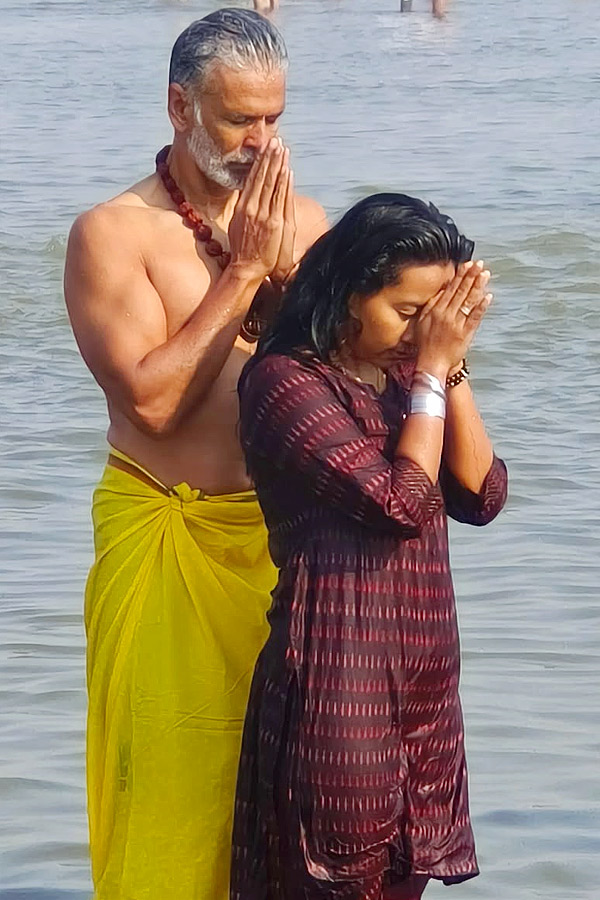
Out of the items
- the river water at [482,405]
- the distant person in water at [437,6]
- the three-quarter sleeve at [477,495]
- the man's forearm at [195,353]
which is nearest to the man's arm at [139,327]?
the man's forearm at [195,353]

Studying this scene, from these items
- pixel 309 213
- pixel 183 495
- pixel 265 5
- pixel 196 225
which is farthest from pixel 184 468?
pixel 265 5

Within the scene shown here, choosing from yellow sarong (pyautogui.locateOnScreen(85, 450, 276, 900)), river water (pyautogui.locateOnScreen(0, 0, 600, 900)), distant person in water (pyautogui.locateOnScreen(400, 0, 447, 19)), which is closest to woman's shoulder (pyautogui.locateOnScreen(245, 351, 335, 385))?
yellow sarong (pyautogui.locateOnScreen(85, 450, 276, 900))

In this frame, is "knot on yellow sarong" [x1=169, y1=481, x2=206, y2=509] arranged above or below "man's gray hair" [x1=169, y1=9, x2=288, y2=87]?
below

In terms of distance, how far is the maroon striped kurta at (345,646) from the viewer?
9.31 ft

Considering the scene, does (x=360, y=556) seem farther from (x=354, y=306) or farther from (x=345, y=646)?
(x=354, y=306)

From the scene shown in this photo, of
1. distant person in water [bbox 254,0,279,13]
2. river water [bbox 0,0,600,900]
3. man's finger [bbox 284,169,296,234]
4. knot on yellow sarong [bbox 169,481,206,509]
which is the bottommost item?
distant person in water [bbox 254,0,279,13]

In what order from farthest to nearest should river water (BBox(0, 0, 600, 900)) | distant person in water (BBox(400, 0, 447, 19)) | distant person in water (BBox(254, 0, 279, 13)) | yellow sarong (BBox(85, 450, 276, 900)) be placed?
distant person in water (BBox(254, 0, 279, 13)) → distant person in water (BBox(400, 0, 447, 19)) → river water (BBox(0, 0, 600, 900)) → yellow sarong (BBox(85, 450, 276, 900))

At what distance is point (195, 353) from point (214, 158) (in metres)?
0.34

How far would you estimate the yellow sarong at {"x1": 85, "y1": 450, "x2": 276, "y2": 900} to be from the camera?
124 inches

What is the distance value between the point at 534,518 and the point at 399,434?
3.60 m

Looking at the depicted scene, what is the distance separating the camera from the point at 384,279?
2867 mm

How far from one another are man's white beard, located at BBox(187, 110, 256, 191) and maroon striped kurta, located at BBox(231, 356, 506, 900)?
1.32 feet

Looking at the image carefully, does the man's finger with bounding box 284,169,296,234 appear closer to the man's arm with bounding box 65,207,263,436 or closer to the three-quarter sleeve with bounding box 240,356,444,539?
the man's arm with bounding box 65,207,263,436

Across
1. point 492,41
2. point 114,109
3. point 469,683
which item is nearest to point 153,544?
point 469,683
